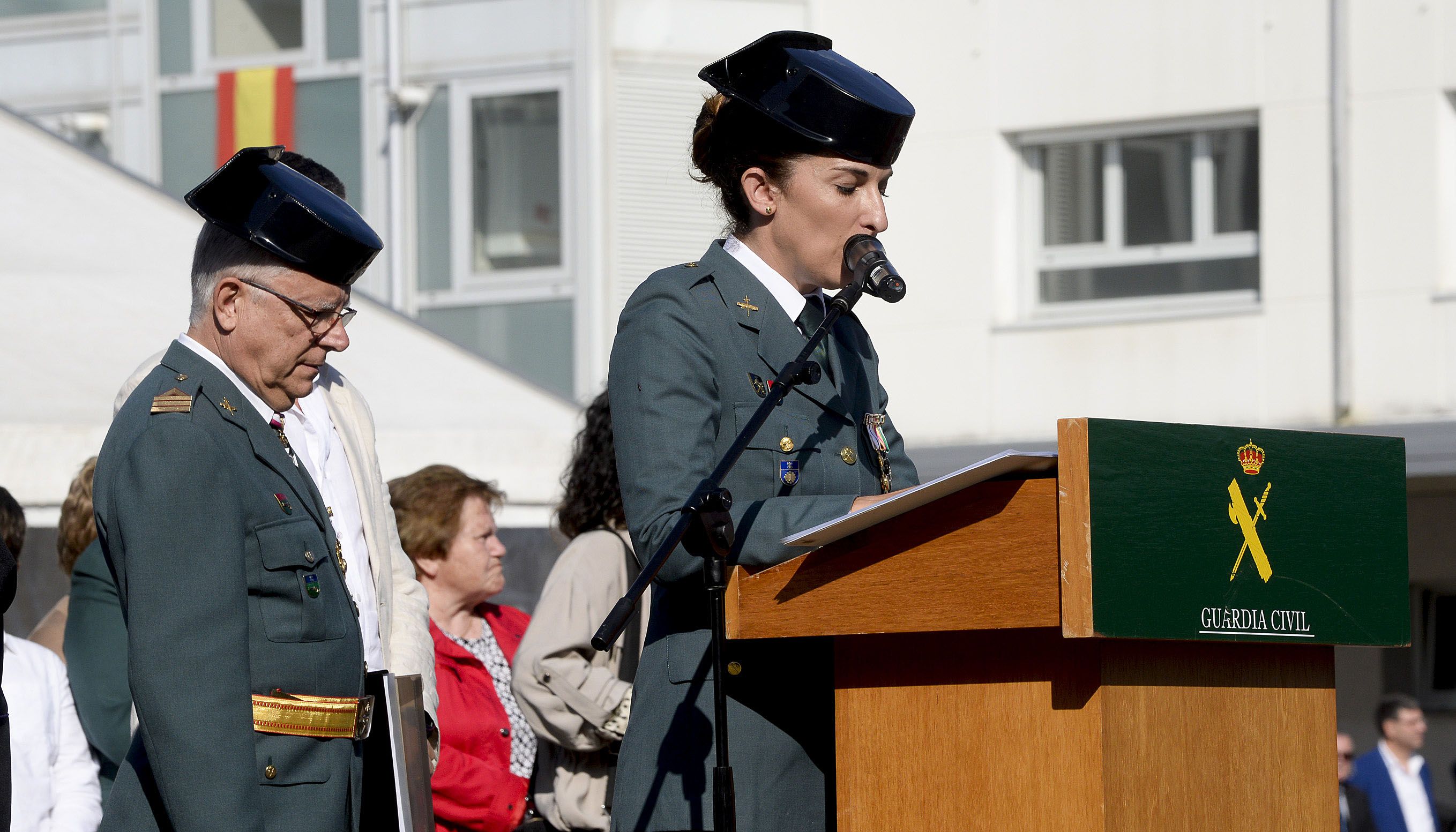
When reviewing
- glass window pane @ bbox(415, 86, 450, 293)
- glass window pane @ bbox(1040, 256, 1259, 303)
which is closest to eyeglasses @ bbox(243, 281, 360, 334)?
glass window pane @ bbox(1040, 256, 1259, 303)

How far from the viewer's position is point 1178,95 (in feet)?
42.4

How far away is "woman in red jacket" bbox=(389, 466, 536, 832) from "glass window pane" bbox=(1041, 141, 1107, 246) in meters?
8.51

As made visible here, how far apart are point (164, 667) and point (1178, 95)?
11241 mm

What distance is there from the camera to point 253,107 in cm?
1486

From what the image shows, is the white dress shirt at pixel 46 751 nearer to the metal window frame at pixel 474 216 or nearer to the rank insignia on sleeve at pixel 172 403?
the rank insignia on sleeve at pixel 172 403

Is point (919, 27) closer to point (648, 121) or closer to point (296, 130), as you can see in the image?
point (648, 121)

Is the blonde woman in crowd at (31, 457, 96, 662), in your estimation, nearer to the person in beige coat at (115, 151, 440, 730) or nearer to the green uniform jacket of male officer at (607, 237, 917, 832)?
the person in beige coat at (115, 151, 440, 730)

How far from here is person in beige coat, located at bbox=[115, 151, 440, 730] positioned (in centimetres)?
337

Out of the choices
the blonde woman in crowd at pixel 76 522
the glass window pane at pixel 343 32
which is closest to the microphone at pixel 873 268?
the blonde woman in crowd at pixel 76 522

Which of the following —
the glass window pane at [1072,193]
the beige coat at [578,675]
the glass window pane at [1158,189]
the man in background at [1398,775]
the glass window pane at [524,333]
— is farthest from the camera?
the glass window pane at [524,333]

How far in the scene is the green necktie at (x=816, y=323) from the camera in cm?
293

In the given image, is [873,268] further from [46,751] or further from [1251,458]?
[46,751]

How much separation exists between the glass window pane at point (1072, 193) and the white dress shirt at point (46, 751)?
10.1 meters

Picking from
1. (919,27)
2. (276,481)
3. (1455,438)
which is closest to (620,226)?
(919,27)
